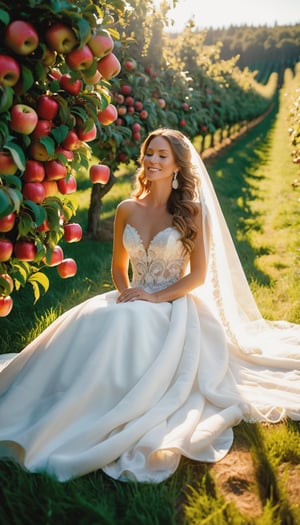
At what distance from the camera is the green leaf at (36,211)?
1.82 meters

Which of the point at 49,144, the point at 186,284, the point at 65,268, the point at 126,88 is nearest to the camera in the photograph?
the point at 49,144

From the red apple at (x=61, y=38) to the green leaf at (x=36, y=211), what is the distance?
54cm

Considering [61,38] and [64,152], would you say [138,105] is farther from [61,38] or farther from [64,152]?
[61,38]

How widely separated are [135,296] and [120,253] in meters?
0.65

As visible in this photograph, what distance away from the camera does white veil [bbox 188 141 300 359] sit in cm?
337

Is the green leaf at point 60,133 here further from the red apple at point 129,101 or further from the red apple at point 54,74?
the red apple at point 129,101

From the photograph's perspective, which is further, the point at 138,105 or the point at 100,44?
the point at 138,105

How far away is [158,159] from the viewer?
3.20 m

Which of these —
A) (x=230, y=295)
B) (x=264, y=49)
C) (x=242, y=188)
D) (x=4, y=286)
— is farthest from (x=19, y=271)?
(x=264, y=49)

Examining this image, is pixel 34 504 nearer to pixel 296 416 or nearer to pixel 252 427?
pixel 252 427

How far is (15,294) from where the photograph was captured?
16.1 feet

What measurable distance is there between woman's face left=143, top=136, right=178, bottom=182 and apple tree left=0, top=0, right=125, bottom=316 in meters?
1.03

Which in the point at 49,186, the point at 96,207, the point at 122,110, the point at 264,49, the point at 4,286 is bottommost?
the point at 96,207

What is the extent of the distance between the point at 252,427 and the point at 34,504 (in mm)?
1157
